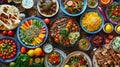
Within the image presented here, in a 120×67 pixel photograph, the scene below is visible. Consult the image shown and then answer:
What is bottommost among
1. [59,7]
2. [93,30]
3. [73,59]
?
[73,59]

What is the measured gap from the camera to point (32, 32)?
4477 mm

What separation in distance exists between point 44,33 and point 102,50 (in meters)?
0.78

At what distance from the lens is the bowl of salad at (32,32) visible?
4.47 metres

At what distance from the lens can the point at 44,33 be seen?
14.7 feet

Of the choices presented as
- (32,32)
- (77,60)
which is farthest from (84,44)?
(32,32)

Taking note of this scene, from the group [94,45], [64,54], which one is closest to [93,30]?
[94,45]

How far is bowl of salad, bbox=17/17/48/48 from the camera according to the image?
14.7 feet

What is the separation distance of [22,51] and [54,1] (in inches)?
30.8

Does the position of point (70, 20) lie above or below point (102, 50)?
above

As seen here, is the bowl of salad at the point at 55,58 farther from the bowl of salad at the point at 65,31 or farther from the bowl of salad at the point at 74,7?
the bowl of salad at the point at 74,7

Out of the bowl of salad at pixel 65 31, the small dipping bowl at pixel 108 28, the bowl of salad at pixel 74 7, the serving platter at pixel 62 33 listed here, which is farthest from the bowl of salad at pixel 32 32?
the small dipping bowl at pixel 108 28

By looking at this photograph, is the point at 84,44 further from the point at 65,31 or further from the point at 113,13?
the point at 113,13

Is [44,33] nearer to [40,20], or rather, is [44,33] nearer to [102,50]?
[40,20]

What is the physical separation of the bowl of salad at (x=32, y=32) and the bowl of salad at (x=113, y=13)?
837 millimetres
